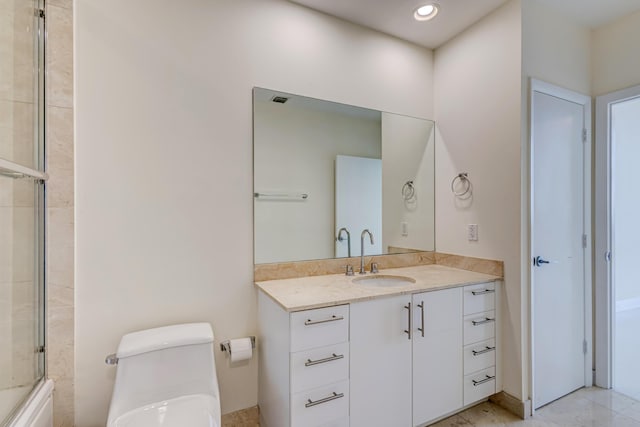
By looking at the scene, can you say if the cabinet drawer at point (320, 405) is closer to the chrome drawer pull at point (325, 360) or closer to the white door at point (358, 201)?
the chrome drawer pull at point (325, 360)

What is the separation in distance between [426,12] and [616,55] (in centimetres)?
145

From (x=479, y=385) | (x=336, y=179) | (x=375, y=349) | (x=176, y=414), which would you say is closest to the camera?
(x=176, y=414)

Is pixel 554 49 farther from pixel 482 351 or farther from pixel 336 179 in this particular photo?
pixel 482 351

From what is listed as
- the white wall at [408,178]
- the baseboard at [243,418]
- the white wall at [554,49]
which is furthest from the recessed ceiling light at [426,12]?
the baseboard at [243,418]

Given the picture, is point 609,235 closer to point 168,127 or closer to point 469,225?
point 469,225

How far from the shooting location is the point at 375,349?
1.64m

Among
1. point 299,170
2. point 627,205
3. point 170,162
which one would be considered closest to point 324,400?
point 299,170

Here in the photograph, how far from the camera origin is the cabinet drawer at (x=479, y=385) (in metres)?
1.95

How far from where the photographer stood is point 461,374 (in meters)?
1.92

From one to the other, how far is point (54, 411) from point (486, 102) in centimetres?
309

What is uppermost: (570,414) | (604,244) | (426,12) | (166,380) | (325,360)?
(426,12)

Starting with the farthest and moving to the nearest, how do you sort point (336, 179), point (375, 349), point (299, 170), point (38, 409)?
point (336, 179), point (299, 170), point (375, 349), point (38, 409)

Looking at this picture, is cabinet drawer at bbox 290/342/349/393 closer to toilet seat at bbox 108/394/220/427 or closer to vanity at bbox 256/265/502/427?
vanity at bbox 256/265/502/427

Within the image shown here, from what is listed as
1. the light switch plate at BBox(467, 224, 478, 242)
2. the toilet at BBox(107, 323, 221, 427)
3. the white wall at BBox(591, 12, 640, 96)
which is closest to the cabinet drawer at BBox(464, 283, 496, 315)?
the light switch plate at BBox(467, 224, 478, 242)
